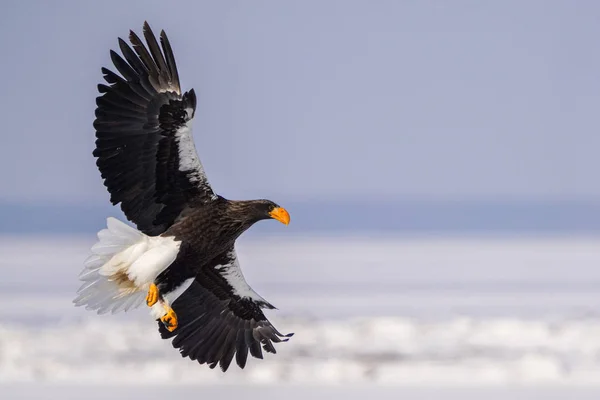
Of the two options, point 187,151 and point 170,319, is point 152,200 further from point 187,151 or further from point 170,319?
point 170,319

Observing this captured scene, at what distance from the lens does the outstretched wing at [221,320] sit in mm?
14156

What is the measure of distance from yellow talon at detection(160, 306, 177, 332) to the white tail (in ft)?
0.90

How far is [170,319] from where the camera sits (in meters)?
13.5

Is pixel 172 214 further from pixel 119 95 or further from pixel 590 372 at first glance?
pixel 590 372

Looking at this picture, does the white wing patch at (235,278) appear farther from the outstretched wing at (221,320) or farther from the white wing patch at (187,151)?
the white wing patch at (187,151)

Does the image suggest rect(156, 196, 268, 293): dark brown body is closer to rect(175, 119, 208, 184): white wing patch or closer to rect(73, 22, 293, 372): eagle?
rect(73, 22, 293, 372): eagle

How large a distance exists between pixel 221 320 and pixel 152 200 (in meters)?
1.46

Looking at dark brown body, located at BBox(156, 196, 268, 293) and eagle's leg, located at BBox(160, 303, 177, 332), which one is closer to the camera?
dark brown body, located at BBox(156, 196, 268, 293)

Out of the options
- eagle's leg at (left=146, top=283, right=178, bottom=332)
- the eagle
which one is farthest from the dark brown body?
eagle's leg at (left=146, top=283, right=178, bottom=332)

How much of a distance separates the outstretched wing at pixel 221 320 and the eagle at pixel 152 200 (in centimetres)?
56

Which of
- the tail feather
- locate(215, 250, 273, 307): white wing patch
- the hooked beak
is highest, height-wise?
the hooked beak

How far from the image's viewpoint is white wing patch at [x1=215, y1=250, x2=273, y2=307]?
556 inches

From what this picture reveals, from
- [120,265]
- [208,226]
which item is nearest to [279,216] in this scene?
[208,226]

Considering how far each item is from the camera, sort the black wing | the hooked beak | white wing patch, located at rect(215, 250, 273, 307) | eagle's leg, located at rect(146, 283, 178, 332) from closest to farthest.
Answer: the black wing, the hooked beak, eagle's leg, located at rect(146, 283, 178, 332), white wing patch, located at rect(215, 250, 273, 307)
